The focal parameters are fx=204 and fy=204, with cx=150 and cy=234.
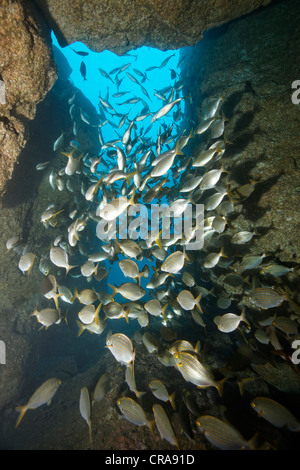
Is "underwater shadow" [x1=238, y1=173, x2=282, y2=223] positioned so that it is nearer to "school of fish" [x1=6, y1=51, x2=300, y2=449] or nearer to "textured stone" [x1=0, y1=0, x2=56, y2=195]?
"school of fish" [x1=6, y1=51, x2=300, y2=449]

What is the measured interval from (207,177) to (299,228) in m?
2.02

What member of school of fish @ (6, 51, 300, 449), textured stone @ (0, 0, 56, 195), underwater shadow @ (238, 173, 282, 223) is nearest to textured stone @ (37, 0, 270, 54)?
textured stone @ (0, 0, 56, 195)

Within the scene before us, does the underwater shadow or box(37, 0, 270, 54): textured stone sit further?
box(37, 0, 270, 54): textured stone

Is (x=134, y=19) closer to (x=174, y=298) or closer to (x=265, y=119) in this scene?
(x=265, y=119)

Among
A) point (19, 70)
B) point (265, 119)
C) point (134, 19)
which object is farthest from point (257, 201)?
point (134, 19)

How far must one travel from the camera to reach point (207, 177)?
4023 millimetres

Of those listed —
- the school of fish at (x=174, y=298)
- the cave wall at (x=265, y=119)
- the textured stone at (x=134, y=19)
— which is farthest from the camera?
the textured stone at (x=134, y=19)

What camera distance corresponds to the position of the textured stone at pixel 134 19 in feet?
16.2

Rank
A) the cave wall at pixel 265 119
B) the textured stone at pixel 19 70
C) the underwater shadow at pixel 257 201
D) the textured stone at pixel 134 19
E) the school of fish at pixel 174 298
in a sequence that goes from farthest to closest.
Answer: the textured stone at pixel 134 19, the underwater shadow at pixel 257 201, the cave wall at pixel 265 119, the textured stone at pixel 19 70, the school of fish at pixel 174 298

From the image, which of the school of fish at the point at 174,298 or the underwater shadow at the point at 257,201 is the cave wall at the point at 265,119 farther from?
the school of fish at the point at 174,298

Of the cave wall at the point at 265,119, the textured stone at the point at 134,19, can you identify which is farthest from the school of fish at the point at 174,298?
the textured stone at the point at 134,19

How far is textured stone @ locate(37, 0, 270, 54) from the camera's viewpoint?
195 inches

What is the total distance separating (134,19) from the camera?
5461mm
